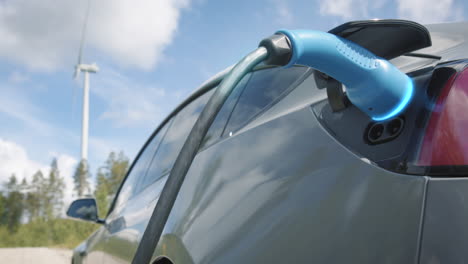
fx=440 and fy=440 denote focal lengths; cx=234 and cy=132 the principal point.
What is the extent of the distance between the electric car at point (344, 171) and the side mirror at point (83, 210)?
9.46 feet

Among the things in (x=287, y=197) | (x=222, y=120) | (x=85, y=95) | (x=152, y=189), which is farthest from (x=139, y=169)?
(x=85, y=95)

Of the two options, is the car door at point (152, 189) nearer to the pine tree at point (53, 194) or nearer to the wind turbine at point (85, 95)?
the wind turbine at point (85, 95)

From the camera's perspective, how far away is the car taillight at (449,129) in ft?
2.60

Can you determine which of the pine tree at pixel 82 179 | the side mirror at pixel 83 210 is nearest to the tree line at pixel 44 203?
the pine tree at pixel 82 179

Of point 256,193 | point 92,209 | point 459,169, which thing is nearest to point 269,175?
point 256,193

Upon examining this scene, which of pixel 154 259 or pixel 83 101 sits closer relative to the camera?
pixel 154 259

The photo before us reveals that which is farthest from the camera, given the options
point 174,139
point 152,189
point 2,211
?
point 2,211

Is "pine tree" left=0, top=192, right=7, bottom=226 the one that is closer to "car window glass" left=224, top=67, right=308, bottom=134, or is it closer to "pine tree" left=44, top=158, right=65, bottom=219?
"pine tree" left=44, top=158, right=65, bottom=219

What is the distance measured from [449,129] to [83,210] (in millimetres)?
3760

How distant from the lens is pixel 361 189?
83 cm

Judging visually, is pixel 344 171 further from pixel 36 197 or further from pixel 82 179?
pixel 82 179

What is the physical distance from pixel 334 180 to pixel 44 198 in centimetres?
7599

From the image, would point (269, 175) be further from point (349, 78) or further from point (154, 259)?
point (154, 259)

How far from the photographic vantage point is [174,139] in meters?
2.43
